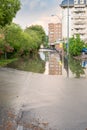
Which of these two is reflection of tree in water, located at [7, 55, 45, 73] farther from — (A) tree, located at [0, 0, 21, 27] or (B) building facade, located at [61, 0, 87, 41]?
(B) building facade, located at [61, 0, 87, 41]

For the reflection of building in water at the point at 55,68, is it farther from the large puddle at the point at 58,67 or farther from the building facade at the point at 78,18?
the building facade at the point at 78,18

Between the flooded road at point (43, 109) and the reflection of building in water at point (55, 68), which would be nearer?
the flooded road at point (43, 109)

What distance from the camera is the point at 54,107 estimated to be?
13109 mm

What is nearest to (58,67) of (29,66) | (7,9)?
(29,66)

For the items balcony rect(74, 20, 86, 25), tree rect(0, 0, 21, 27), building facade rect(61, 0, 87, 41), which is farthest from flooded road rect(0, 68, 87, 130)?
balcony rect(74, 20, 86, 25)

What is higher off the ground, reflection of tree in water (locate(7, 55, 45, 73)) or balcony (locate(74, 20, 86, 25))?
balcony (locate(74, 20, 86, 25))

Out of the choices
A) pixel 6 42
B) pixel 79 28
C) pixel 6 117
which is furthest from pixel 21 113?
pixel 79 28

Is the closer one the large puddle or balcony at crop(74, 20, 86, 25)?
the large puddle

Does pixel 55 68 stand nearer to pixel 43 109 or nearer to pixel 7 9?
pixel 7 9

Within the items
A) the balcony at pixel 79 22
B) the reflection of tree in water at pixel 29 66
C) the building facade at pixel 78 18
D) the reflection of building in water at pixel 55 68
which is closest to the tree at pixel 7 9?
the reflection of building in water at pixel 55 68

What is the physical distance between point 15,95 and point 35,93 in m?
1.21

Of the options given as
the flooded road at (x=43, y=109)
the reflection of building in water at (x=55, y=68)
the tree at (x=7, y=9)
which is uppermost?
the tree at (x=7, y=9)

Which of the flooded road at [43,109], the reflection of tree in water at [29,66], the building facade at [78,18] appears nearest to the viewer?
the flooded road at [43,109]

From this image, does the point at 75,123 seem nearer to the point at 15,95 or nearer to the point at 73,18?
the point at 15,95
